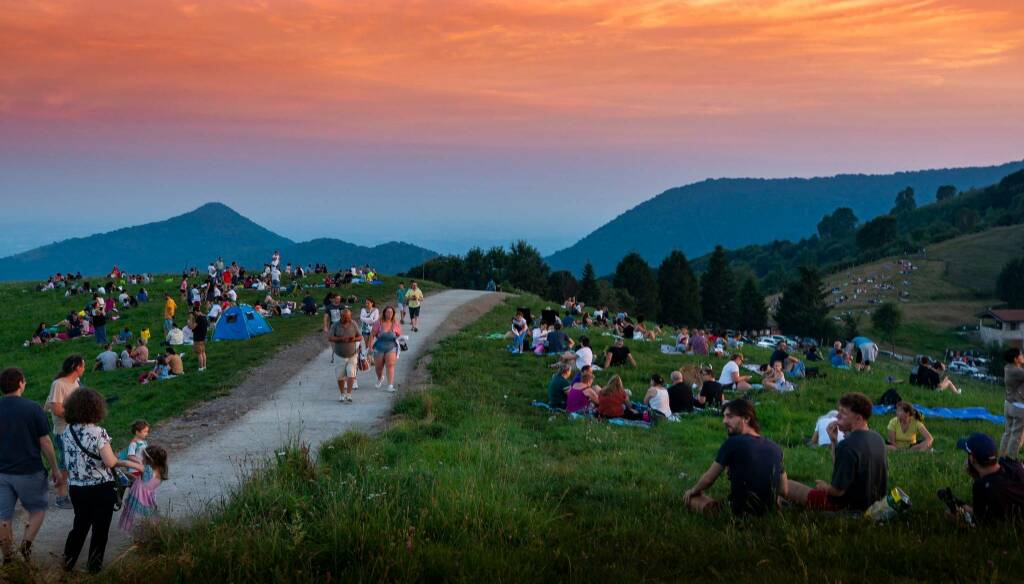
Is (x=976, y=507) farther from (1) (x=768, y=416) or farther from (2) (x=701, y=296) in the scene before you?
(2) (x=701, y=296)

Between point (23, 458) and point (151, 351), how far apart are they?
68.6ft

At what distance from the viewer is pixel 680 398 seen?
15.9m

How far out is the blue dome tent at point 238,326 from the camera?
27.1 metres

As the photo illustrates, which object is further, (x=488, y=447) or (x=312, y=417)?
(x=312, y=417)

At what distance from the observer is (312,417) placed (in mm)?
14352

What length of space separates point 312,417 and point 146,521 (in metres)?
7.05

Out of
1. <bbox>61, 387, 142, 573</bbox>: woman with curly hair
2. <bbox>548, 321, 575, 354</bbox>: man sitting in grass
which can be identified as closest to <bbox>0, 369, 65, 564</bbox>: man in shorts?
<bbox>61, 387, 142, 573</bbox>: woman with curly hair

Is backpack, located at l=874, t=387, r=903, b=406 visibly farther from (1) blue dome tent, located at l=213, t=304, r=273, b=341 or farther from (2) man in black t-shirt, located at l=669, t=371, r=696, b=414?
(1) blue dome tent, located at l=213, t=304, r=273, b=341

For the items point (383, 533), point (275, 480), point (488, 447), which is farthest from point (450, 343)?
point (383, 533)

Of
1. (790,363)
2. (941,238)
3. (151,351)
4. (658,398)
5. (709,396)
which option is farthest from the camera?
(941,238)

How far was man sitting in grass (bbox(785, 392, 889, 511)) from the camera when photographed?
293 inches

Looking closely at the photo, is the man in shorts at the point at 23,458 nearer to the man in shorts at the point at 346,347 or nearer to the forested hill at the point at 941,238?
the man in shorts at the point at 346,347

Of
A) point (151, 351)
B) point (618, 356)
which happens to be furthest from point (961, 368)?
point (151, 351)

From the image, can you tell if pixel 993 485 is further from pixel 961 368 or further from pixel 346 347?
pixel 961 368
